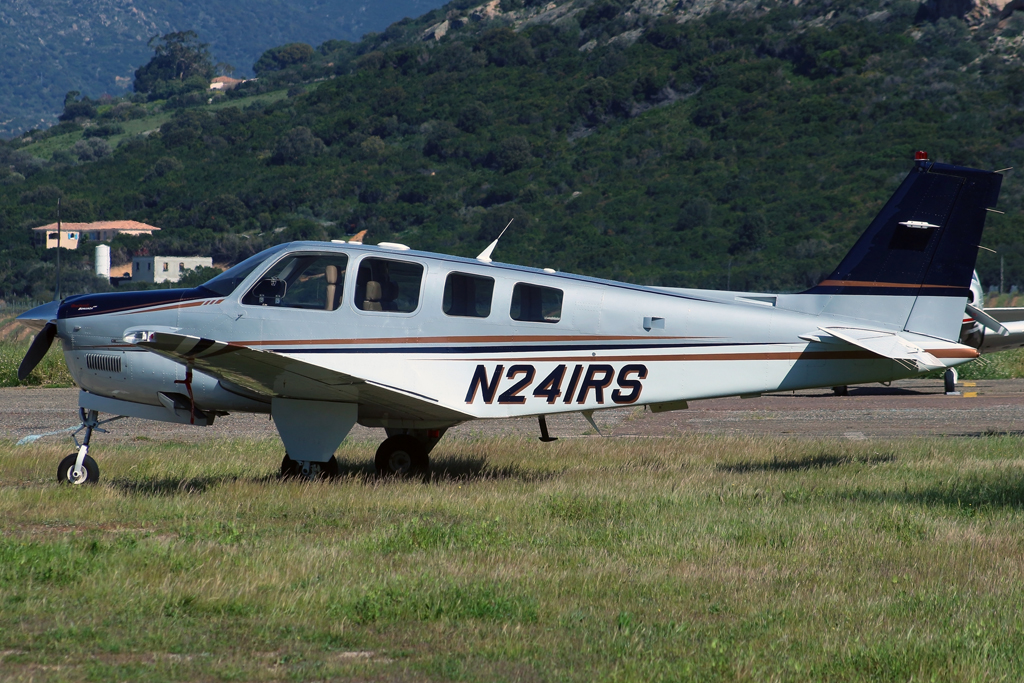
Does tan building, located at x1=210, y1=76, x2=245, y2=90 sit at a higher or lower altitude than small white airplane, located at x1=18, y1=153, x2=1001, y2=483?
higher

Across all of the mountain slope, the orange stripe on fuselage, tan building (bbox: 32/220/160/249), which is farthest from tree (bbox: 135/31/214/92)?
the orange stripe on fuselage

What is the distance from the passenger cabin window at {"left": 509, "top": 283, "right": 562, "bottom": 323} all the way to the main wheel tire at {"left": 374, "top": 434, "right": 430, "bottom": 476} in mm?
1963

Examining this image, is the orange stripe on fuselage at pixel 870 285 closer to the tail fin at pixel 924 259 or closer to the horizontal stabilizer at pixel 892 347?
the tail fin at pixel 924 259

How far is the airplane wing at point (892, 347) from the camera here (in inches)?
377

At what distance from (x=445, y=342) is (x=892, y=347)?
427 cm

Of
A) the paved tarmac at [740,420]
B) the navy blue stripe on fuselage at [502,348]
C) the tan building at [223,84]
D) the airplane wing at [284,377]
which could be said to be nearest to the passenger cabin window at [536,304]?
the navy blue stripe on fuselage at [502,348]

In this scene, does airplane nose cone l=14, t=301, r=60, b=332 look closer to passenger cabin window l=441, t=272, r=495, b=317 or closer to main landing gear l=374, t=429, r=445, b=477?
main landing gear l=374, t=429, r=445, b=477

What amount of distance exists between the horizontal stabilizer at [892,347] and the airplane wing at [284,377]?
147 inches

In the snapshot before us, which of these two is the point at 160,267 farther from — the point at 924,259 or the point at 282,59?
the point at 282,59

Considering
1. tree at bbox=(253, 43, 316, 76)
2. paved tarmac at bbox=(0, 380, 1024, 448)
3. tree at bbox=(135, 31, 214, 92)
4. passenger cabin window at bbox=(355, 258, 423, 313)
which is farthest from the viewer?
tree at bbox=(253, 43, 316, 76)

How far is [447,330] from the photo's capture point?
Answer: 9.41 metres

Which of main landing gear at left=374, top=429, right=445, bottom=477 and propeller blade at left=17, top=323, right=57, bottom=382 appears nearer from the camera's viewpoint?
propeller blade at left=17, top=323, right=57, bottom=382

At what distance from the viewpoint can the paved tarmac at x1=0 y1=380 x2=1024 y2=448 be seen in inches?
584

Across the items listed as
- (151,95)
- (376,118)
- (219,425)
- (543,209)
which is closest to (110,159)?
(376,118)
